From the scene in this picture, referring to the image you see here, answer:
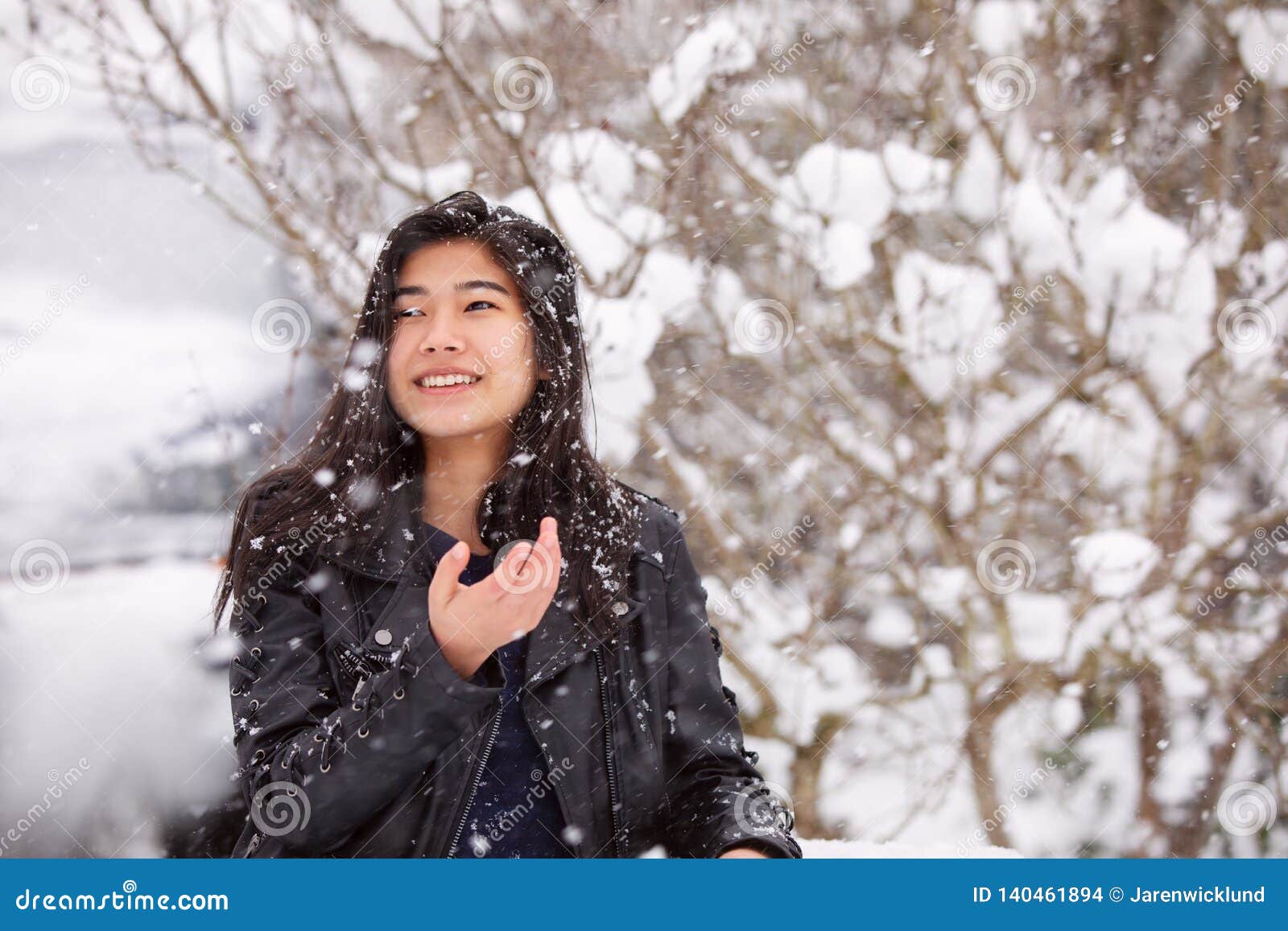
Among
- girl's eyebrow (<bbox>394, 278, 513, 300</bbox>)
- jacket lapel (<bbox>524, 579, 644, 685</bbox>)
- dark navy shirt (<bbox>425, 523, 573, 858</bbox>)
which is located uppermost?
girl's eyebrow (<bbox>394, 278, 513, 300</bbox>)

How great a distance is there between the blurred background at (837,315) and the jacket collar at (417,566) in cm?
92

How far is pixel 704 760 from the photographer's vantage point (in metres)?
1.54

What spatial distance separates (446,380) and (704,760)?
0.74 meters

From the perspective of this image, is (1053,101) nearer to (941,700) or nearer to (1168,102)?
(1168,102)

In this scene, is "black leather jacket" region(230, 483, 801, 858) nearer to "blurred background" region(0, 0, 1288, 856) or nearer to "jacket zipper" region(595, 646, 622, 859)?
"jacket zipper" region(595, 646, 622, 859)

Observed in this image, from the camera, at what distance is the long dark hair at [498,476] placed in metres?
1.50

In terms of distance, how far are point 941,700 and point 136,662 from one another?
7.02 ft

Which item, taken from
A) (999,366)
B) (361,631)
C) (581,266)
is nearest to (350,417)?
(361,631)

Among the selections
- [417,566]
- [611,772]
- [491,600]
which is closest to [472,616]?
[491,600]

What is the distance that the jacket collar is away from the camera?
56.9 inches

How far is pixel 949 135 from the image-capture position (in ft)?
8.69
